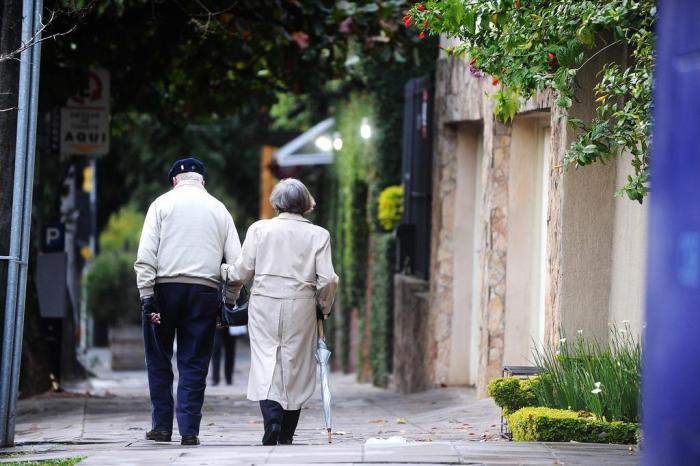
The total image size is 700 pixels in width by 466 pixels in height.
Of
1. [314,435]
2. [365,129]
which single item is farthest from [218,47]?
[314,435]

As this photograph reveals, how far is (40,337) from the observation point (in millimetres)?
14062

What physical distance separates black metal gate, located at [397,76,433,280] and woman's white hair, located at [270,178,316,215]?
622 cm

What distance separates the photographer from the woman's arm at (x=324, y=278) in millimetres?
8242

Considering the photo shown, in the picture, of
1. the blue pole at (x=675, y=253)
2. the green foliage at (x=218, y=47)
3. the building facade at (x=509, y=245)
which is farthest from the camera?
the green foliage at (x=218, y=47)

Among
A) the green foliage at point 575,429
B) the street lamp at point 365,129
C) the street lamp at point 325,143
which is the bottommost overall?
the green foliage at point 575,429

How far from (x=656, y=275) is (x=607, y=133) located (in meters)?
3.80

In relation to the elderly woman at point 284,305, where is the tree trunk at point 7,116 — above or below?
above

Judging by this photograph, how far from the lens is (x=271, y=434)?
26.6 feet

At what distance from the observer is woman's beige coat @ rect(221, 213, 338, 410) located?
26.8 feet

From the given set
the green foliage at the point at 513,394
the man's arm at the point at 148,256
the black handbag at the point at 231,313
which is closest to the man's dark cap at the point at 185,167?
the man's arm at the point at 148,256

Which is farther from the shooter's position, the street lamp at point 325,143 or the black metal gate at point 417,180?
the street lamp at point 325,143

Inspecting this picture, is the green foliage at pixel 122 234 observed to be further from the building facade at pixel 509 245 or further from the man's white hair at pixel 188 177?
the man's white hair at pixel 188 177

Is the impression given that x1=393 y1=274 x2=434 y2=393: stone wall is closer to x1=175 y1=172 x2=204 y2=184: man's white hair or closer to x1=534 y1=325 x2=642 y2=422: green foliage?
x1=534 y1=325 x2=642 y2=422: green foliage

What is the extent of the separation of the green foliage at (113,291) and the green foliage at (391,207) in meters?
13.3
